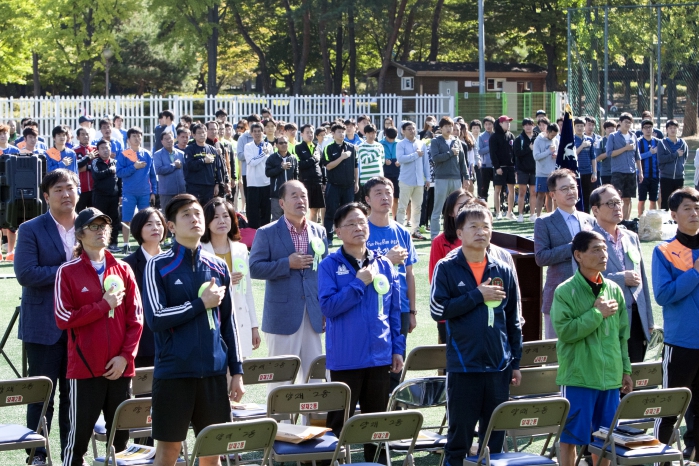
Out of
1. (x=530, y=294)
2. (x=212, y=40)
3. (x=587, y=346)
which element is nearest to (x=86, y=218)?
(x=587, y=346)

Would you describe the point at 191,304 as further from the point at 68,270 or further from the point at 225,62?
the point at 225,62

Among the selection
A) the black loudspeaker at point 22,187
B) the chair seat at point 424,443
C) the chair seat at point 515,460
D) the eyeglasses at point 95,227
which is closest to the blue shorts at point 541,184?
the black loudspeaker at point 22,187

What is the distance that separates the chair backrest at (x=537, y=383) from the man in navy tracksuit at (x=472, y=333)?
66 cm

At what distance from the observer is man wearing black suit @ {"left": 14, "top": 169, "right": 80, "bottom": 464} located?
5.89m

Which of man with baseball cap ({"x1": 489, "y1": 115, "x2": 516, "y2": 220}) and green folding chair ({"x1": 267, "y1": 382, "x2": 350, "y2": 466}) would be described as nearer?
green folding chair ({"x1": 267, "y1": 382, "x2": 350, "y2": 466})

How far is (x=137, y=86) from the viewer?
5469cm

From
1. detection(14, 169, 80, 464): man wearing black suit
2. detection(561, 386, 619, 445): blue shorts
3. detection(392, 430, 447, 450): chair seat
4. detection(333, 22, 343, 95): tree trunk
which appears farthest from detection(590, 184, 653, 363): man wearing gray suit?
detection(333, 22, 343, 95): tree trunk

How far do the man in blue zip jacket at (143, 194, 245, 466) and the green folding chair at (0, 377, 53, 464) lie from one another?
2.84 ft

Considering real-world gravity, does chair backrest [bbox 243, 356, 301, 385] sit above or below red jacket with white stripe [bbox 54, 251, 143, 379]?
below

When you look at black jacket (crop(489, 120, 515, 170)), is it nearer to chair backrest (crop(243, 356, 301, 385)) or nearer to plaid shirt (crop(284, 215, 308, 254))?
plaid shirt (crop(284, 215, 308, 254))

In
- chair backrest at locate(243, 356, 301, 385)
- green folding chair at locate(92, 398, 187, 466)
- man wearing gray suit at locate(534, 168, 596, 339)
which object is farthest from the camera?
man wearing gray suit at locate(534, 168, 596, 339)

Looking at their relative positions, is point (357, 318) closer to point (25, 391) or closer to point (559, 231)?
point (25, 391)

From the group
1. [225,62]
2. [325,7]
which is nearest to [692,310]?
[325,7]

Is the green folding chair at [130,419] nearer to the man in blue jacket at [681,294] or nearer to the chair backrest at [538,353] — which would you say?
the chair backrest at [538,353]
